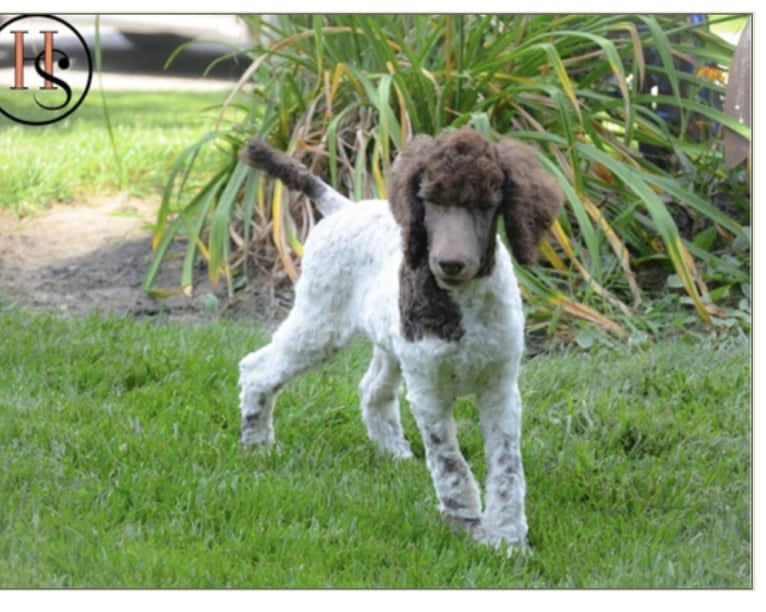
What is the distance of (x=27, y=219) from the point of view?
688 cm

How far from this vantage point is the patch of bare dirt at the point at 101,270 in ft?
19.1

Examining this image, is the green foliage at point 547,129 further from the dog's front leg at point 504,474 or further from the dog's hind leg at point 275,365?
the dog's front leg at point 504,474

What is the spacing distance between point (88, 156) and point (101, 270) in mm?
1404

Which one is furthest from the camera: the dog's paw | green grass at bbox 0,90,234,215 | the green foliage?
green grass at bbox 0,90,234,215

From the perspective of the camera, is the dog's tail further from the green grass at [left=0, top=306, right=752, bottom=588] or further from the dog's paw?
the dog's paw

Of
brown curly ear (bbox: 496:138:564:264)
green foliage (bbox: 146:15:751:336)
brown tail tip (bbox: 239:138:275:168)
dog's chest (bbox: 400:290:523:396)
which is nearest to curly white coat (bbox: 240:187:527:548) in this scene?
dog's chest (bbox: 400:290:523:396)

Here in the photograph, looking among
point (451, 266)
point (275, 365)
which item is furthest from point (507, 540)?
point (275, 365)

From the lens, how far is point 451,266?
309 centimetres

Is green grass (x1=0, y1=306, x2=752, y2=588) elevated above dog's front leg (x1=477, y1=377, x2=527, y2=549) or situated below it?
below

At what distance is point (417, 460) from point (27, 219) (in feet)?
11.5

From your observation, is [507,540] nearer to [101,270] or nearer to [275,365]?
[275,365]

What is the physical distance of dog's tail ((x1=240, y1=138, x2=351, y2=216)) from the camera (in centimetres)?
420

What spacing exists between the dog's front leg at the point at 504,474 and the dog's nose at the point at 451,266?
486 mm

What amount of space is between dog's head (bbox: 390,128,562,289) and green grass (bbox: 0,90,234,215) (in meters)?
3.73
